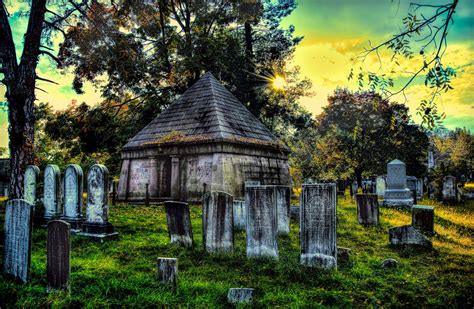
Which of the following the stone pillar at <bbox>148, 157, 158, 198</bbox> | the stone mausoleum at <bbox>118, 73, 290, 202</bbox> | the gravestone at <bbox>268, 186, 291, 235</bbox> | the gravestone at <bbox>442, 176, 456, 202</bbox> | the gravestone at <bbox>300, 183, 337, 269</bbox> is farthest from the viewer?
the gravestone at <bbox>442, 176, 456, 202</bbox>

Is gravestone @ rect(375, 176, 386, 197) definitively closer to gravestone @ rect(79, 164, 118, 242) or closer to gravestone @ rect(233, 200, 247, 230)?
A: gravestone @ rect(233, 200, 247, 230)

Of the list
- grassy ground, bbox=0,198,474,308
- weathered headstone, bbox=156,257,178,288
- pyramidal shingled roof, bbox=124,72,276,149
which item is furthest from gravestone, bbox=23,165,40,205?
pyramidal shingled roof, bbox=124,72,276,149

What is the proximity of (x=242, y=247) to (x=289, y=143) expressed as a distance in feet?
73.0

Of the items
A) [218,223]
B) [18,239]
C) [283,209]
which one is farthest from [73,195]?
Answer: [283,209]

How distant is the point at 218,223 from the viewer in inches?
248

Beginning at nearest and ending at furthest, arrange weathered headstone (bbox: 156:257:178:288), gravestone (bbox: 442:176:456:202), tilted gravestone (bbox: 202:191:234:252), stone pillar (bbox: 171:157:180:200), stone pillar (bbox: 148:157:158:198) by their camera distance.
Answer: weathered headstone (bbox: 156:257:178:288)
tilted gravestone (bbox: 202:191:234:252)
stone pillar (bbox: 171:157:180:200)
stone pillar (bbox: 148:157:158:198)
gravestone (bbox: 442:176:456:202)

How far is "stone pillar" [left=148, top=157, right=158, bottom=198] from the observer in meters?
15.3

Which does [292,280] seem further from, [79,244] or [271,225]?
[79,244]

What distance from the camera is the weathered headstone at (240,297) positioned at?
3986mm

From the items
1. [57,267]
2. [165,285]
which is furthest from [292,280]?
[57,267]

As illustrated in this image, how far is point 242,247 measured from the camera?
6.70 m

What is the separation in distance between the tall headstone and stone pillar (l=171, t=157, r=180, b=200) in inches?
376

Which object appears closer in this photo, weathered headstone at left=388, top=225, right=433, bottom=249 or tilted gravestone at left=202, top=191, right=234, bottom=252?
tilted gravestone at left=202, top=191, right=234, bottom=252

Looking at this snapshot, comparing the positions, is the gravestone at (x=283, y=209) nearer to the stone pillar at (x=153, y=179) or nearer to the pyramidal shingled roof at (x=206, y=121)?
the pyramidal shingled roof at (x=206, y=121)
